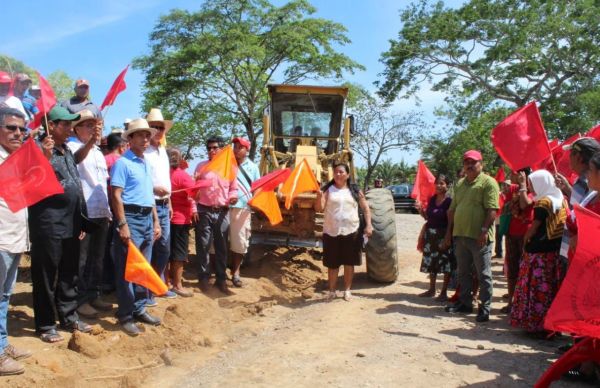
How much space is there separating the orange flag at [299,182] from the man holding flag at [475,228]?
6.27ft

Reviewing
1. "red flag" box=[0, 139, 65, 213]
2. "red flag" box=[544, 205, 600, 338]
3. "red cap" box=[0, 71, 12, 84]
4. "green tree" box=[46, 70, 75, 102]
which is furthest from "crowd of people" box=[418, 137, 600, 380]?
"green tree" box=[46, 70, 75, 102]

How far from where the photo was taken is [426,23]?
18922 millimetres

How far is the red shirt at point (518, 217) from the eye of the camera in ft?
18.9

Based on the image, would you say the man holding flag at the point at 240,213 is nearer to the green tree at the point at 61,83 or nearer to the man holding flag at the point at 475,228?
the man holding flag at the point at 475,228

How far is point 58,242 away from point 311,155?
4.66 metres

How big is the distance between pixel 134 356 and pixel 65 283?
2.80 feet

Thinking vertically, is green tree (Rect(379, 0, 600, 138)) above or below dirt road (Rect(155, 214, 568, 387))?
above

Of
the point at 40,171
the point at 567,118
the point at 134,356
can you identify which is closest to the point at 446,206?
the point at 134,356

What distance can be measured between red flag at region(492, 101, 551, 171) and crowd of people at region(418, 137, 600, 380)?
0.60 ft

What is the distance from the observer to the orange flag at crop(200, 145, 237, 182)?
615 centimetres

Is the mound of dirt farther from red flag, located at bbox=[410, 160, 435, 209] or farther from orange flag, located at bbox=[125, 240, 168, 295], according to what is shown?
red flag, located at bbox=[410, 160, 435, 209]

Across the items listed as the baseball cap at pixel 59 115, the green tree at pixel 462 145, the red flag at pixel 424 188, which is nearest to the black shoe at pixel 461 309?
the red flag at pixel 424 188

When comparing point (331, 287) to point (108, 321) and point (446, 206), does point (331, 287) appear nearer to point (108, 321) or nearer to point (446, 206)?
point (446, 206)

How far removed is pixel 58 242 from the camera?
4.09 metres
